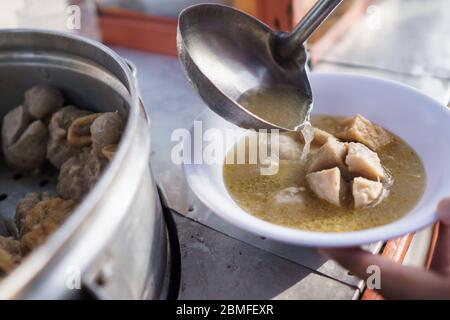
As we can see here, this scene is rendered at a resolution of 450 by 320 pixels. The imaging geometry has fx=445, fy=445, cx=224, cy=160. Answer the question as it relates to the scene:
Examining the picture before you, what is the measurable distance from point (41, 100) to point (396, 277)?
109 centimetres

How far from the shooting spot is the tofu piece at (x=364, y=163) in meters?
1.08

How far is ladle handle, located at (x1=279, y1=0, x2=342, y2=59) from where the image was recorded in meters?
1.14

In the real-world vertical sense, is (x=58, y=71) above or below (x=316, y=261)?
above

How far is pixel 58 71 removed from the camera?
1321 millimetres

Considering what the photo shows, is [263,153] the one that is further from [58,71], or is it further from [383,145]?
[58,71]

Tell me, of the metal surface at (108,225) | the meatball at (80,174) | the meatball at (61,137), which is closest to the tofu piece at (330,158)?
the metal surface at (108,225)

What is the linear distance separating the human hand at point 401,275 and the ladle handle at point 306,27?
56 cm

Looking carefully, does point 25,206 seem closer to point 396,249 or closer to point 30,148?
point 30,148

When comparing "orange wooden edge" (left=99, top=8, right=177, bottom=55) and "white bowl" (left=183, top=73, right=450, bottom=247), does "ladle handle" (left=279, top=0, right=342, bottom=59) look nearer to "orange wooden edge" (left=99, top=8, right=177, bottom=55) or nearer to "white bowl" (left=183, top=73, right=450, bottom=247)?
"white bowl" (left=183, top=73, right=450, bottom=247)

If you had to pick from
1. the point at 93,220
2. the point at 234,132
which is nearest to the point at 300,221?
the point at 234,132

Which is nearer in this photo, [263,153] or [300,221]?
[300,221]

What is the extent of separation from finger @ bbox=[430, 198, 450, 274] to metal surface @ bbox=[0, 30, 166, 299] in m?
0.57

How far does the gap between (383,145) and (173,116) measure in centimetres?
71
